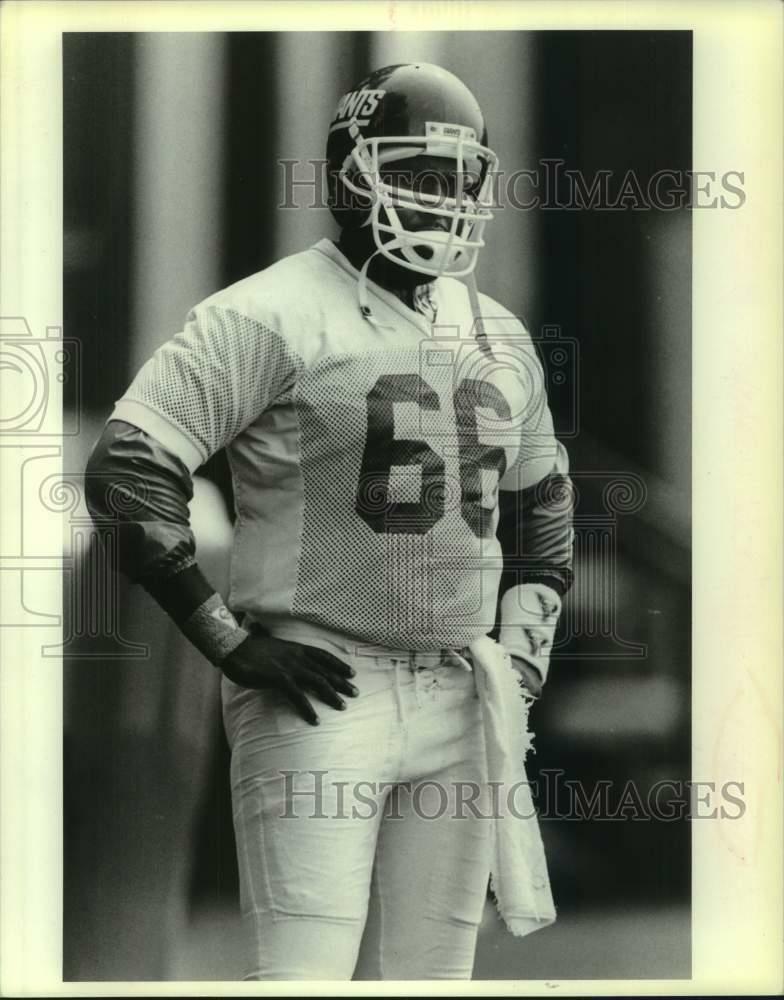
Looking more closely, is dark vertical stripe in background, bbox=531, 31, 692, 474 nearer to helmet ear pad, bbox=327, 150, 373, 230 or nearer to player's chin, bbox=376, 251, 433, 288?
player's chin, bbox=376, 251, 433, 288

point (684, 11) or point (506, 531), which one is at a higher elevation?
point (684, 11)

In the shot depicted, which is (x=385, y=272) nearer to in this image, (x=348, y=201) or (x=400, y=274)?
(x=400, y=274)

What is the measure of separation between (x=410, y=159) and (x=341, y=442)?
1.72 ft

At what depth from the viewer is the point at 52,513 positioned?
103 inches

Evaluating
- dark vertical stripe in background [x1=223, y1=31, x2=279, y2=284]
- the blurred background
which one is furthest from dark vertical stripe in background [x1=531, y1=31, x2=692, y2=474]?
dark vertical stripe in background [x1=223, y1=31, x2=279, y2=284]

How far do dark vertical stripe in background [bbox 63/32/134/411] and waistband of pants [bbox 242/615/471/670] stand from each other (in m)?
0.57

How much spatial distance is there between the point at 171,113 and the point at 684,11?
38.7 inches

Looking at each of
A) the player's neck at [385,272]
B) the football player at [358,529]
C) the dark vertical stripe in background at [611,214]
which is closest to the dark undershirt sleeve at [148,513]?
the football player at [358,529]

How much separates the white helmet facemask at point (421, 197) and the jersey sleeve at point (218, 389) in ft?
0.92

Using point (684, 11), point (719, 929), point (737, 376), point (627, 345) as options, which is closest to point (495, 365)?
point (627, 345)

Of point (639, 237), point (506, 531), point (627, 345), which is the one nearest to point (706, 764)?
point (506, 531)

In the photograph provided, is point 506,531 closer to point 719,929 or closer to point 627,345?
point 627,345

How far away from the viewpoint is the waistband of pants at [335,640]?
2498 millimetres

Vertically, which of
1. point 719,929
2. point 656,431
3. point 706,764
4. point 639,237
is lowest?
point 719,929
